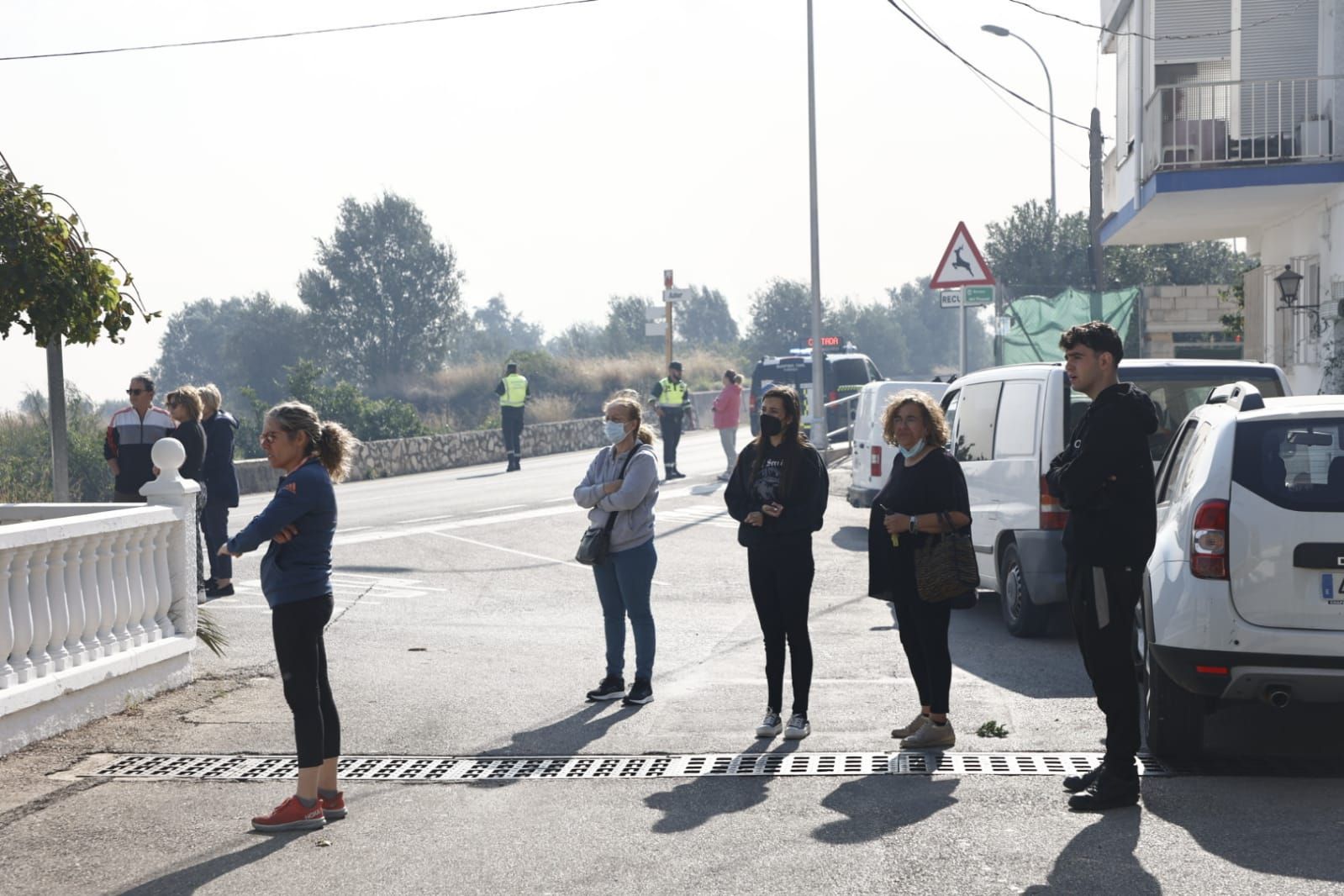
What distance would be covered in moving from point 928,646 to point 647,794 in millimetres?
1616

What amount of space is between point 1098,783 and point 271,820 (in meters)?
3.16

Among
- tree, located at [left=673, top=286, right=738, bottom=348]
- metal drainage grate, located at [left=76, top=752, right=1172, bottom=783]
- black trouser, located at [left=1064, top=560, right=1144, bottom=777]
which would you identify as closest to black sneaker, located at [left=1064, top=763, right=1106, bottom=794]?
black trouser, located at [left=1064, top=560, right=1144, bottom=777]

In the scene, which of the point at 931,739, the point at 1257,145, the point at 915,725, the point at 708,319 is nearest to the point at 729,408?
the point at 1257,145

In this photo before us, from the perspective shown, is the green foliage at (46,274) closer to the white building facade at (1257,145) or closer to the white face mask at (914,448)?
the white face mask at (914,448)

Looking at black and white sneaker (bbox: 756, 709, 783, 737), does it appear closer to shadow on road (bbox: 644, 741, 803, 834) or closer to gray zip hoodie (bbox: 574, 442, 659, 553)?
shadow on road (bbox: 644, 741, 803, 834)

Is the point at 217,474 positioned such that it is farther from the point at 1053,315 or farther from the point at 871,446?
the point at 1053,315

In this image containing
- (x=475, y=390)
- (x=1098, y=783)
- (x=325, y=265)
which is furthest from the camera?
(x=325, y=265)

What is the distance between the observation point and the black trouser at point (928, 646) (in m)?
6.96

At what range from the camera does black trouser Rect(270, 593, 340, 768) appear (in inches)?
236

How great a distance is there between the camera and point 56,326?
8.33 m

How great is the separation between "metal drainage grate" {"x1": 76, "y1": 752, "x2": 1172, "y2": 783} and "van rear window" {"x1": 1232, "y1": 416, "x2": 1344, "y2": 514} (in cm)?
126

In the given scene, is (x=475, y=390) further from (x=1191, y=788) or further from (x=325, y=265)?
(x=1191, y=788)

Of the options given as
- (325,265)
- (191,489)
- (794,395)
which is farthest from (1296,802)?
(325,265)

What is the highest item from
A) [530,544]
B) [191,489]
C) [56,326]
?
[56,326]
